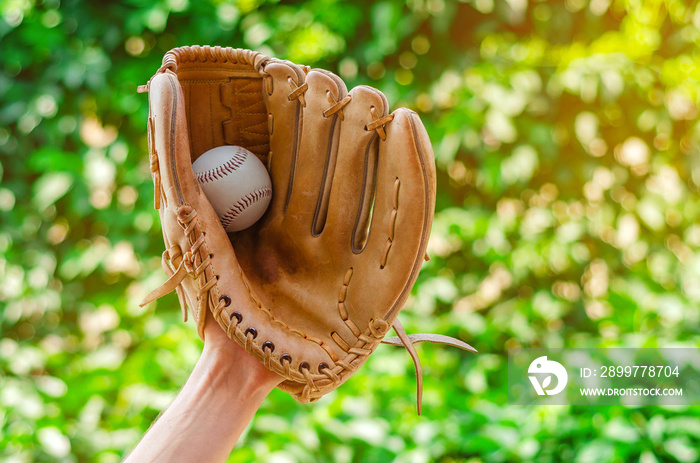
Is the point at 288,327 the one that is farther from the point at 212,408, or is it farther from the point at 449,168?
the point at 449,168

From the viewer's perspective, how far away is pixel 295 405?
1.85 meters

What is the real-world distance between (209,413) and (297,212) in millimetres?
429

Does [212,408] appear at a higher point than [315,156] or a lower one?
lower

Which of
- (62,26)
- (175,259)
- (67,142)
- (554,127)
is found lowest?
(67,142)

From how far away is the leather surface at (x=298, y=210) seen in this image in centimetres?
94

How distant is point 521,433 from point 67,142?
220 centimetres

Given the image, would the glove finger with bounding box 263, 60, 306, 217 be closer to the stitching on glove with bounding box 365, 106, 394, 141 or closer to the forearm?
the stitching on glove with bounding box 365, 106, 394, 141

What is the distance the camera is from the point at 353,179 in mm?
1087

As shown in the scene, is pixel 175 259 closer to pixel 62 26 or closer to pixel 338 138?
pixel 338 138

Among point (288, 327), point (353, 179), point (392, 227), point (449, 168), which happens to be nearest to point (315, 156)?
point (353, 179)

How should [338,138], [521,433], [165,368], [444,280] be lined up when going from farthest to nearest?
[444,280]
[165,368]
[521,433]
[338,138]

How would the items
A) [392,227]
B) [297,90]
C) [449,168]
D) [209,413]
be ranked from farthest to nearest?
1. [449,168]
2. [297,90]
3. [392,227]
4. [209,413]

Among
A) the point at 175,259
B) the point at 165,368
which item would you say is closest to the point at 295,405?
the point at 165,368

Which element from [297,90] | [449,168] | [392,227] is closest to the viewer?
[392,227]
